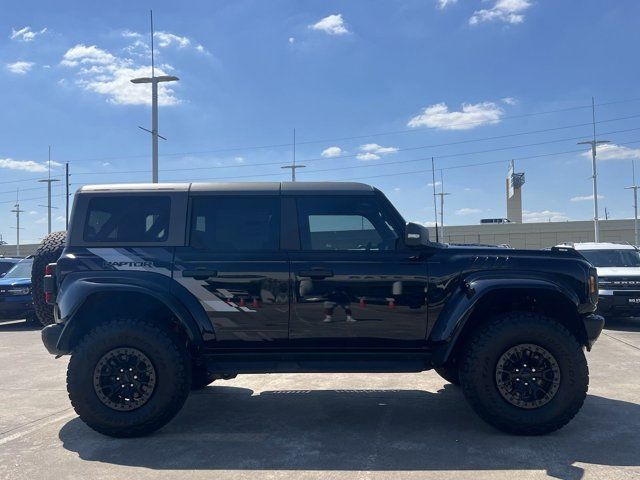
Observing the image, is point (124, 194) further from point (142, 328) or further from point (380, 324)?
point (380, 324)

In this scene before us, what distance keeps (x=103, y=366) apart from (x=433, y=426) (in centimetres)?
293

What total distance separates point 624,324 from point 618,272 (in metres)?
1.66

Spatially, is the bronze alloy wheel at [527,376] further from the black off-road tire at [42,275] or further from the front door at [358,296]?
the black off-road tire at [42,275]

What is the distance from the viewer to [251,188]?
5020 millimetres

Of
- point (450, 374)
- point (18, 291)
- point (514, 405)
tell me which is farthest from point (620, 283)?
point (18, 291)

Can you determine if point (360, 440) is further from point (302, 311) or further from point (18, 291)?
point (18, 291)

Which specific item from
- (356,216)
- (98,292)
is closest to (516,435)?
(356,216)

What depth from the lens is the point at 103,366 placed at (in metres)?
4.71

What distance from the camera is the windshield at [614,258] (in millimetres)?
11828

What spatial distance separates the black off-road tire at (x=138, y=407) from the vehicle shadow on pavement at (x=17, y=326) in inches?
341

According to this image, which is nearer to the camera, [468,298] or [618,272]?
[468,298]

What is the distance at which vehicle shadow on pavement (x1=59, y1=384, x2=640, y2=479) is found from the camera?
4.12 meters

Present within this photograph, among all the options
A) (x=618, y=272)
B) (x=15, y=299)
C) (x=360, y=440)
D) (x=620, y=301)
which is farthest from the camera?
(x=15, y=299)

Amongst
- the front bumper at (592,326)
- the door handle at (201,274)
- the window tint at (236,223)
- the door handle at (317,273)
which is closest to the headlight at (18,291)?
the window tint at (236,223)
